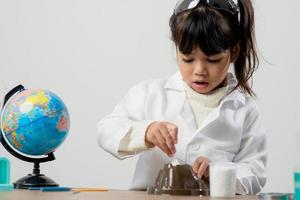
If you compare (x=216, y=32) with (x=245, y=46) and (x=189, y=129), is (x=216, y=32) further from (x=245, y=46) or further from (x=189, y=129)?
(x=189, y=129)

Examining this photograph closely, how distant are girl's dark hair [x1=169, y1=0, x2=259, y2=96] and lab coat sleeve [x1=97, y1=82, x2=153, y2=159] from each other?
234 millimetres

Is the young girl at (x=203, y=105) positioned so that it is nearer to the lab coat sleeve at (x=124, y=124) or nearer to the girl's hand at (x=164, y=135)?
the lab coat sleeve at (x=124, y=124)

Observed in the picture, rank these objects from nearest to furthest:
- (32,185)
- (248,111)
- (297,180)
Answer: (297,180) → (32,185) → (248,111)

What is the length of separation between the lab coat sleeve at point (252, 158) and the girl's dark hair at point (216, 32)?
0.48 ft

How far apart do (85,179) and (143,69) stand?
635 mm

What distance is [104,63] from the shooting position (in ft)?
12.1

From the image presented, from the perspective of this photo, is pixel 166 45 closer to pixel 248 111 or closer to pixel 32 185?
pixel 248 111

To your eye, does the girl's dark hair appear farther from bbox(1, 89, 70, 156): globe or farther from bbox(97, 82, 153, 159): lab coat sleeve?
bbox(1, 89, 70, 156): globe

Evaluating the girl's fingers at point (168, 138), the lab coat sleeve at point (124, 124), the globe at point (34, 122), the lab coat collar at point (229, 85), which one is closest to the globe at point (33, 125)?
the globe at point (34, 122)

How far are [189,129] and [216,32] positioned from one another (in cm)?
31

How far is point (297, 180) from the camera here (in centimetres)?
148

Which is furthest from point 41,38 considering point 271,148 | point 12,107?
point 12,107

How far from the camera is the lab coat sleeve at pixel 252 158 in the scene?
2.06 m

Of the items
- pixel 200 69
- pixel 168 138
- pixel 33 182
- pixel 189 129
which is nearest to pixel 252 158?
pixel 189 129
